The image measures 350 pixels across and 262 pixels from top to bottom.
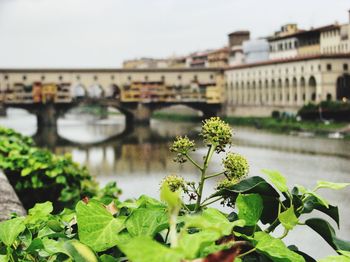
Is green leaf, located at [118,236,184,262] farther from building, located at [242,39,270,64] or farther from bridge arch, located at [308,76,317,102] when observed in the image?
building, located at [242,39,270,64]

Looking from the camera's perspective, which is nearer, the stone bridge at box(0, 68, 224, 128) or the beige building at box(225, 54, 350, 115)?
the beige building at box(225, 54, 350, 115)

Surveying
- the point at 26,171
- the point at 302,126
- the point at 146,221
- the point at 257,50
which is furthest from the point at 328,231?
the point at 257,50

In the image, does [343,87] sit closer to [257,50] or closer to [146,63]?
[257,50]

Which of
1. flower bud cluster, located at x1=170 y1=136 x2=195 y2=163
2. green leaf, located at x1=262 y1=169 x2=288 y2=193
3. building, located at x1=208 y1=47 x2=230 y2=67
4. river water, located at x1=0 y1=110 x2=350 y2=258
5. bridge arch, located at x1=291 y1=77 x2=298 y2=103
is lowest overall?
river water, located at x1=0 y1=110 x2=350 y2=258

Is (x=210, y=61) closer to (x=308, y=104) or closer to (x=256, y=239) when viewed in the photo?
(x=308, y=104)

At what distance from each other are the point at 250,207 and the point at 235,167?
122 mm

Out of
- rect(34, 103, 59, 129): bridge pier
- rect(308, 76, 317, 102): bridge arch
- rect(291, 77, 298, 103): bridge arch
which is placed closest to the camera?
rect(308, 76, 317, 102): bridge arch

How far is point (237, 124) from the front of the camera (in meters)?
33.3

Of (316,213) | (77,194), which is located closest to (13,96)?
(316,213)

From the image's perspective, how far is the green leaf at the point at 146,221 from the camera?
33.7 inches

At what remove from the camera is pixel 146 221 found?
87 cm

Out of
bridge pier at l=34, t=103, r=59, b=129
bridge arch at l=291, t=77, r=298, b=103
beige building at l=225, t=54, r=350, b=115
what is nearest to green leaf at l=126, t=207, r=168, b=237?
beige building at l=225, t=54, r=350, b=115

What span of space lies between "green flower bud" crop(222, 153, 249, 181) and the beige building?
96.1ft

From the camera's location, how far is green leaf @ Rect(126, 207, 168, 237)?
855mm
